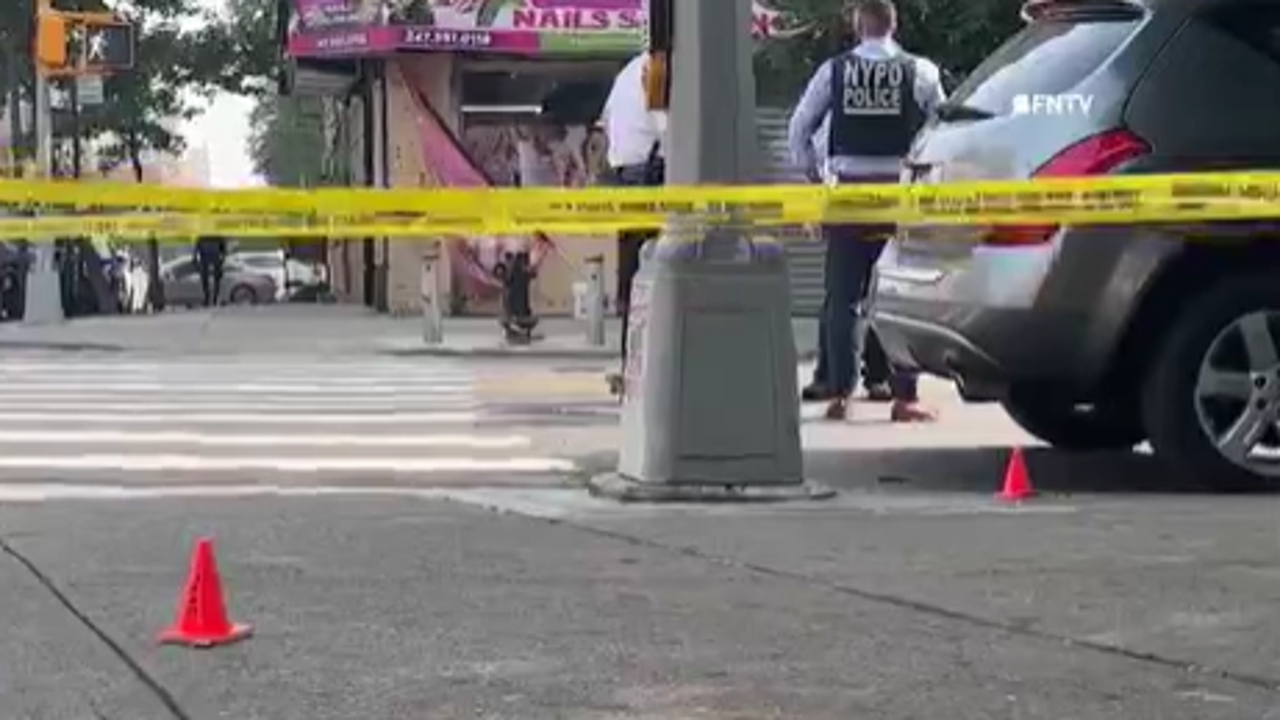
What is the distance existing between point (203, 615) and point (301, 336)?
17.1 meters

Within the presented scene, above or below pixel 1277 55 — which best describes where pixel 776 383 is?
below

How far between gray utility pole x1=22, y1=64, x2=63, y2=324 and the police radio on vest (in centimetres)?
1616

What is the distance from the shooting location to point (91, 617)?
5.87 m

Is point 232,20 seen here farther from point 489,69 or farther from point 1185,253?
point 1185,253

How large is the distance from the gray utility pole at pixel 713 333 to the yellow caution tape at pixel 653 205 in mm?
168

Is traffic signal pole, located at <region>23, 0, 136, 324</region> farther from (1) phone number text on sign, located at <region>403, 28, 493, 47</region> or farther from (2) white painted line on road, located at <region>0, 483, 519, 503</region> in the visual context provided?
(2) white painted line on road, located at <region>0, 483, 519, 503</region>

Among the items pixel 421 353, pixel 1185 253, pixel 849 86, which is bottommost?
pixel 421 353

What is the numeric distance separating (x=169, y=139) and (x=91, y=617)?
1469 inches

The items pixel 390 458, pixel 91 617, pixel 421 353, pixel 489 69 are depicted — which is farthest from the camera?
pixel 489 69

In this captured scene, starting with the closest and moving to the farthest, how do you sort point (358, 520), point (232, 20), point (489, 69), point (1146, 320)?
point (358, 520)
point (1146, 320)
point (489, 69)
point (232, 20)

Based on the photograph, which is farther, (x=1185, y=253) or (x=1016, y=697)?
(x=1185, y=253)

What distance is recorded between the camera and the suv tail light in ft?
26.9

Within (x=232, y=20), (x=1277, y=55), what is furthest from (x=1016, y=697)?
(x=232, y=20)

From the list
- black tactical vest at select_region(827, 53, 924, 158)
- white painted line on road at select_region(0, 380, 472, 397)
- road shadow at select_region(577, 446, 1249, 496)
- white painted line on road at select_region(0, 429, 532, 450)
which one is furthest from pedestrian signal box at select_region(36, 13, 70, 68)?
road shadow at select_region(577, 446, 1249, 496)
